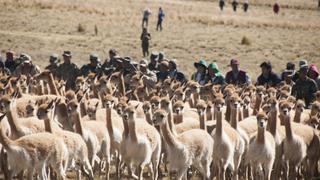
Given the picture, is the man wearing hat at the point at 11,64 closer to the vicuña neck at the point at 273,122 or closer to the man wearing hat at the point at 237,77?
→ the man wearing hat at the point at 237,77

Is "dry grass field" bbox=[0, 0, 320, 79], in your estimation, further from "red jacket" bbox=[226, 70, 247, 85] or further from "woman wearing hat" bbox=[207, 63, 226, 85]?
"woman wearing hat" bbox=[207, 63, 226, 85]

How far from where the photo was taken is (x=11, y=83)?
16969mm

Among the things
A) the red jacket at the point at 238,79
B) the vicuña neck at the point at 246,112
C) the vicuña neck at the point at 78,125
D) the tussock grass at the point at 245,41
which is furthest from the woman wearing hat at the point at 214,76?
the tussock grass at the point at 245,41

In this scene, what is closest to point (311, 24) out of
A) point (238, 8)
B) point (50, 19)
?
point (238, 8)

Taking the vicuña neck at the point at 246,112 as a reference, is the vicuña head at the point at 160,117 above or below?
above

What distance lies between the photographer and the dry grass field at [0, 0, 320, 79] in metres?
37.6

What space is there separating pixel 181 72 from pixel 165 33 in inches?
1092

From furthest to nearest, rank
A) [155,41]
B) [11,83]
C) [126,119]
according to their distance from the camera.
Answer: [155,41]
[11,83]
[126,119]

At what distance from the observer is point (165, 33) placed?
48594mm

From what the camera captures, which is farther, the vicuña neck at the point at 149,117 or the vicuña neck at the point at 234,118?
the vicuña neck at the point at 149,117

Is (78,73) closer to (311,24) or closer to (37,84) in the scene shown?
(37,84)

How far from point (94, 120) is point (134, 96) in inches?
137

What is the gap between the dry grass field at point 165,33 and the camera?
123ft

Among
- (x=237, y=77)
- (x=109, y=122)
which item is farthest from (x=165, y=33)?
(x=109, y=122)
